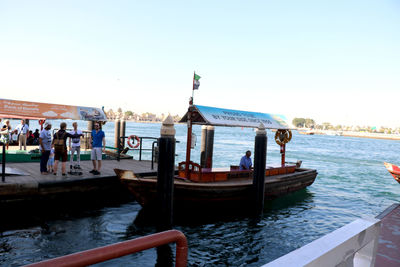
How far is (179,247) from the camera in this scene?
1.99 metres

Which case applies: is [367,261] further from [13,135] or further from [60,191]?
[13,135]

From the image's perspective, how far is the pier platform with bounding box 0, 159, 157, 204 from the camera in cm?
883

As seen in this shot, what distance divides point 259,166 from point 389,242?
5663 mm

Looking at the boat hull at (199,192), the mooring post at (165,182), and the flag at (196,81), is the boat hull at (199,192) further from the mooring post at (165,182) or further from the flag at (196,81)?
the flag at (196,81)

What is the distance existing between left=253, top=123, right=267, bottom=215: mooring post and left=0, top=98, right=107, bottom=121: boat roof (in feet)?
25.9

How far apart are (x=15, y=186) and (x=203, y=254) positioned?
18.4 feet

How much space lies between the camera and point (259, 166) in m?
10.6

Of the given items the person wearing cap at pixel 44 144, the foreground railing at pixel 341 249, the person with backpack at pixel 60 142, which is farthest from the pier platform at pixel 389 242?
the person wearing cap at pixel 44 144

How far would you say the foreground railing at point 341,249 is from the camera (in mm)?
1696

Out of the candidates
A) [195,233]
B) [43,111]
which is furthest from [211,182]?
[43,111]

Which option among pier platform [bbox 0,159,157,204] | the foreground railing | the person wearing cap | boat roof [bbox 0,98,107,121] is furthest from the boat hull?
the foreground railing

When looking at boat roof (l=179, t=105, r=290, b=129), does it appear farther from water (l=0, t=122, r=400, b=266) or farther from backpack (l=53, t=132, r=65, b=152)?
backpack (l=53, t=132, r=65, b=152)

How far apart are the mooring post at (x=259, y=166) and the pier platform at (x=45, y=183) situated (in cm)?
425

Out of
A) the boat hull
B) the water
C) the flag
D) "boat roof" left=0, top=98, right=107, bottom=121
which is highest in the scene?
the flag
